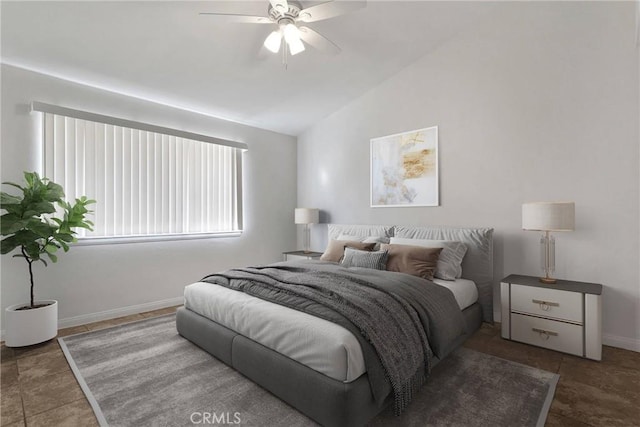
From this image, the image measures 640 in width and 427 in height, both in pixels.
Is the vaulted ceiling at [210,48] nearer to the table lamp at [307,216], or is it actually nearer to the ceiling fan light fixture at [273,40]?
the ceiling fan light fixture at [273,40]

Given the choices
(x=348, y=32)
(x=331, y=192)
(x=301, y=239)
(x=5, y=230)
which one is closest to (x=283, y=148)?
(x=331, y=192)

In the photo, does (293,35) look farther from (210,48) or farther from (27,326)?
(27,326)

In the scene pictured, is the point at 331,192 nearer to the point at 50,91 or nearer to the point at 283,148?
the point at 283,148

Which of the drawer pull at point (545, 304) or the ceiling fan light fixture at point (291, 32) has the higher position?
the ceiling fan light fixture at point (291, 32)

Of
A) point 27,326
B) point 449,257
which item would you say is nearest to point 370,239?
point 449,257

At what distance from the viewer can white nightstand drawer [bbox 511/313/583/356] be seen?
2557mm

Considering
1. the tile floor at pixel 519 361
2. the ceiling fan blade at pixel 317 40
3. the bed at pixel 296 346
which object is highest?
the ceiling fan blade at pixel 317 40

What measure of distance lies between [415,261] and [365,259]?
52 centimetres

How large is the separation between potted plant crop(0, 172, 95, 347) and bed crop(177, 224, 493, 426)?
120cm

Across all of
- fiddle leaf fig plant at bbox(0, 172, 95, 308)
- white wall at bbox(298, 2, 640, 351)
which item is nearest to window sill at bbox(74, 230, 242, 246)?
fiddle leaf fig plant at bbox(0, 172, 95, 308)

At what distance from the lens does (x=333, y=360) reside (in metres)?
1.67

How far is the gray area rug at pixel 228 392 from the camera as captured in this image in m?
1.79

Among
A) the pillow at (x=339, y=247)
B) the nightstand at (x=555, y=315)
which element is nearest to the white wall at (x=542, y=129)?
the nightstand at (x=555, y=315)

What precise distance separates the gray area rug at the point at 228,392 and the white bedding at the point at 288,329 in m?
0.34
